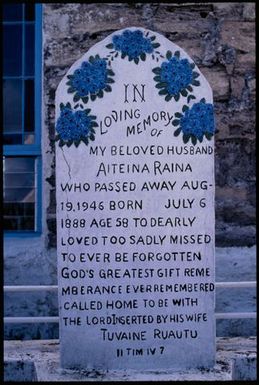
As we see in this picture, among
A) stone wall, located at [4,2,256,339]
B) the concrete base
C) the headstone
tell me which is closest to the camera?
the concrete base

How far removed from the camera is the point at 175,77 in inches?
129

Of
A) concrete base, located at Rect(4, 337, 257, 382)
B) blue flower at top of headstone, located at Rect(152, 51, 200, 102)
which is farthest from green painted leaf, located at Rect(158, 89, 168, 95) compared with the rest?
concrete base, located at Rect(4, 337, 257, 382)

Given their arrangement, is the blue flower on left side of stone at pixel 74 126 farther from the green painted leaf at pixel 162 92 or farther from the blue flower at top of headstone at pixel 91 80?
the green painted leaf at pixel 162 92

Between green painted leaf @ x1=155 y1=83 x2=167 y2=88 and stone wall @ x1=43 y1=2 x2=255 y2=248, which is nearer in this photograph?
green painted leaf @ x1=155 y1=83 x2=167 y2=88

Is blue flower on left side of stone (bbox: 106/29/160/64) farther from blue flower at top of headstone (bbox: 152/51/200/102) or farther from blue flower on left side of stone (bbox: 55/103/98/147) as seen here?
blue flower on left side of stone (bbox: 55/103/98/147)

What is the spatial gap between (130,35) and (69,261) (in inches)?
48.9

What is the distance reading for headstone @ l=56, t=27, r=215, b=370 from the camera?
3219 millimetres

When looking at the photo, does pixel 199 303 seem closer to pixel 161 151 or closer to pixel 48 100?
pixel 161 151

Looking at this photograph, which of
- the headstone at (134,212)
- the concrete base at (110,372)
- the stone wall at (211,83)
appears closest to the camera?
the concrete base at (110,372)

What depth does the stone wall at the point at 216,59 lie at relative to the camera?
14.4 feet

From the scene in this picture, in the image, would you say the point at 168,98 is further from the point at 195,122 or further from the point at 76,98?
the point at 76,98

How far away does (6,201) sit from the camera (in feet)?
15.0

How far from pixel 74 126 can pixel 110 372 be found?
4.24ft

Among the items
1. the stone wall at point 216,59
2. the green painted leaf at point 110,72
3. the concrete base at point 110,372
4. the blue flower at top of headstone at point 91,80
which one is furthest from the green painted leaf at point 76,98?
the concrete base at point 110,372
